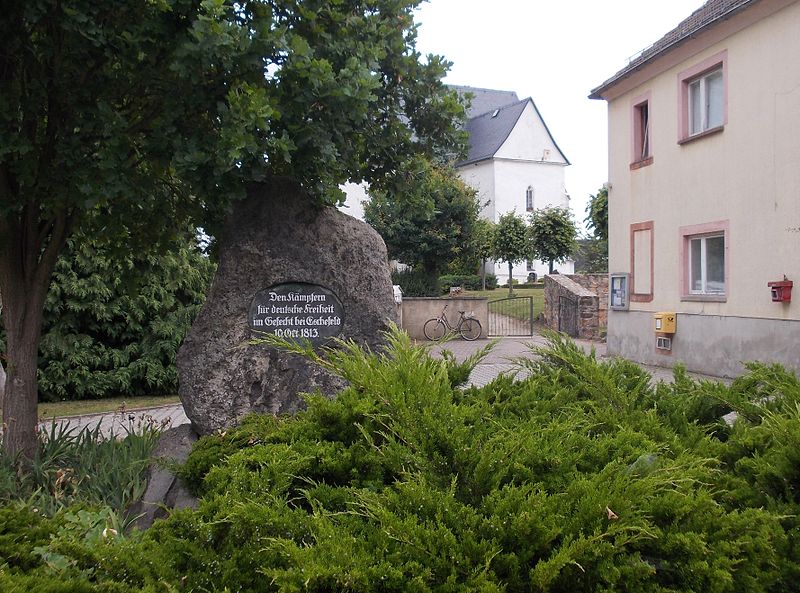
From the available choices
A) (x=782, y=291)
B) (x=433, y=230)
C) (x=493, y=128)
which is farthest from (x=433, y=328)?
(x=493, y=128)

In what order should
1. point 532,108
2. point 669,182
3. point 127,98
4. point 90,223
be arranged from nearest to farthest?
1. point 127,98
2. point 90,223
3. point 669,182
4. point 532,108

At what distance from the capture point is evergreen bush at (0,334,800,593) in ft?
5.24

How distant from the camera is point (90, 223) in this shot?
5328 mm

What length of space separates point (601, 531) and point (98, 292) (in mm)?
10618

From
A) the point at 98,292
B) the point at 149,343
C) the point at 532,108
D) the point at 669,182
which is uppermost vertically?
the point at 532,108

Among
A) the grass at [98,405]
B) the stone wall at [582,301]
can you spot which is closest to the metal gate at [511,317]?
the stone wall at [582,301]

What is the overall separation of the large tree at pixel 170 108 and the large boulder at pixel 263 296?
0.79ft

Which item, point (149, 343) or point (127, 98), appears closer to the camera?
point (127, 98)

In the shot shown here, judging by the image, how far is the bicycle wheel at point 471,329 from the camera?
20.2 metres

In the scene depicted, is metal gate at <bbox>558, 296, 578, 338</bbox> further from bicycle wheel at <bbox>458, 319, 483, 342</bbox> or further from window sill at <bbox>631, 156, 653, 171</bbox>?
window sill at <bbox>631, 156, 653, 171</bbox>

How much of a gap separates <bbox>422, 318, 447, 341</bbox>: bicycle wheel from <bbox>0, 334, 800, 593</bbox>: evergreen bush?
56.7 ft

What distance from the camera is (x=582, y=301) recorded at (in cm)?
2034

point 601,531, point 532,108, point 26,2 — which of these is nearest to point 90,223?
point 26,2

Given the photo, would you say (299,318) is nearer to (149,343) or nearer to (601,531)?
(601,531)
